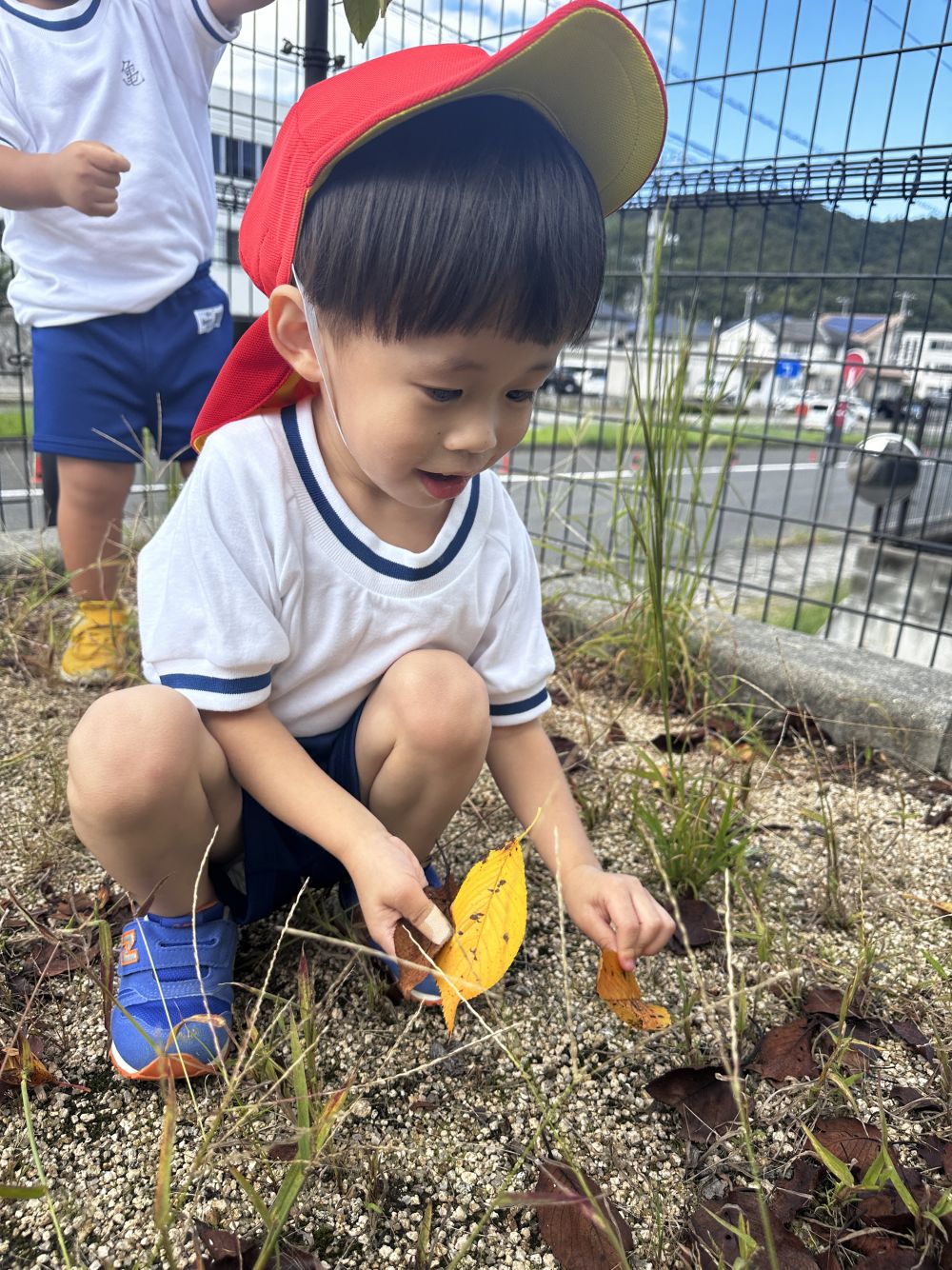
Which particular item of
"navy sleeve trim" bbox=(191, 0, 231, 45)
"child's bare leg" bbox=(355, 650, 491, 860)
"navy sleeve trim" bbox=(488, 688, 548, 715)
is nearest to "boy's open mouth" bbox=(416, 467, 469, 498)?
"child's bare leg" bbox=(355, 650, 491, 860)

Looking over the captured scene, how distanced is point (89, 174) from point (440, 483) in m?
0.92

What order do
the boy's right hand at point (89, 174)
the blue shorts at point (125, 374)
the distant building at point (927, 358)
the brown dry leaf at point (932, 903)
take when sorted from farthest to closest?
the distant building at point (927, 358) < the blue shorts at point (125, 374) < the boy's right hand at point (89, 174) < the brown dry leaf at point (932, 903)

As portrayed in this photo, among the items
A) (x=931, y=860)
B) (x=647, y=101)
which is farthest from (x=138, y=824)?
(x=931, y=860)

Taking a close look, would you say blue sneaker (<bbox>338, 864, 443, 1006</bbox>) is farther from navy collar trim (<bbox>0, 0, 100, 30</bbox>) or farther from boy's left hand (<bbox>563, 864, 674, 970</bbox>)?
navy collar trim (<bbox>0, 0, 100, 30</bbox>)

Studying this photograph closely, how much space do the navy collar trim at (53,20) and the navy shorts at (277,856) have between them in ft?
4.69

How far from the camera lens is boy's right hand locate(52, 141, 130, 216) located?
55.5 inches

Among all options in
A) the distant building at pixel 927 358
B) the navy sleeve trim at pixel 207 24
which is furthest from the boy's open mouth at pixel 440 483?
the distant building at pixel 927 358

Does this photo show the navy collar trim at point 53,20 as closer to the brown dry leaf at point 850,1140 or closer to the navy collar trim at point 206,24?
the navy collar trim at point 206,24

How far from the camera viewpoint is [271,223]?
2.95 feet

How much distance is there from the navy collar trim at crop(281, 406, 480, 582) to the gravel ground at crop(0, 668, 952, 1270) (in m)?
0.42

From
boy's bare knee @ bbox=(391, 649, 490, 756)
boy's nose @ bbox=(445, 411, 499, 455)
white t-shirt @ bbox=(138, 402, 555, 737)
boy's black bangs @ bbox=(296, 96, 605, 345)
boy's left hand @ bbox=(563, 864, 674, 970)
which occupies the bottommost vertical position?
boy's left hand @ bbox=(563, 864, 674, 970)

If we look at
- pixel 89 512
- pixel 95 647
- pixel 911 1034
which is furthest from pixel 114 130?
pixel 911 1034

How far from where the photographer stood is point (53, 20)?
1653 mm

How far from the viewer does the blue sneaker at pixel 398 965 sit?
3.27ft
